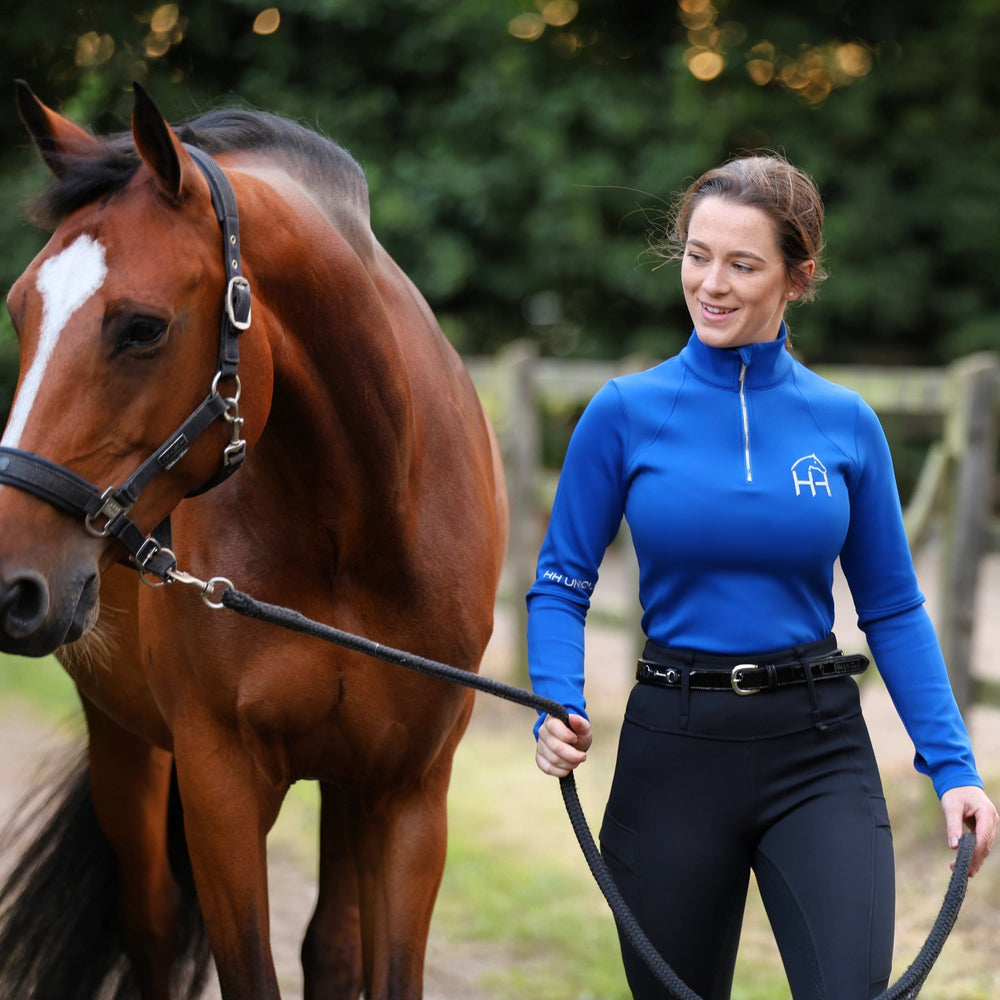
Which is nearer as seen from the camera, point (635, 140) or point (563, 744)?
point (563, 744)

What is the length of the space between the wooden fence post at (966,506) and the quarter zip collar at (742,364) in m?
2.94

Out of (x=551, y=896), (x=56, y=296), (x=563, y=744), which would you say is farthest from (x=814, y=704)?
(x=551, y=896)

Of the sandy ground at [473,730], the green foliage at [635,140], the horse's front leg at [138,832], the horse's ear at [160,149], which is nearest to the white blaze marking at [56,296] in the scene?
the horse's ear at [160,149]

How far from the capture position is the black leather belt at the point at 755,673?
6.40 feet

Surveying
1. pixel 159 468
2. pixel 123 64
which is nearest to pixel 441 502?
pixel 159 468

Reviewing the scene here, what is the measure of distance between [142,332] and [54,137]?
42 cm

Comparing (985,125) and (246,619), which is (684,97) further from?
(246,619)

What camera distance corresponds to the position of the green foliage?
11297 millimetres

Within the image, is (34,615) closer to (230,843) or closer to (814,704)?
(230,843)

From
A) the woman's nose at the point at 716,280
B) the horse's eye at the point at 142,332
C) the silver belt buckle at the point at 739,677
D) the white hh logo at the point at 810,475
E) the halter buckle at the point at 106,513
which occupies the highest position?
the woman's nose at the point at 716,280

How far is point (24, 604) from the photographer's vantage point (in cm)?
164

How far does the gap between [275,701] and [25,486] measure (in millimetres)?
687

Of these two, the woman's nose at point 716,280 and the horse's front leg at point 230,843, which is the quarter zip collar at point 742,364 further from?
the horse's front leg at point 230,843

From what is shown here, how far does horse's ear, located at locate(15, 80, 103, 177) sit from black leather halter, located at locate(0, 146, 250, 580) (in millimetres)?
159
